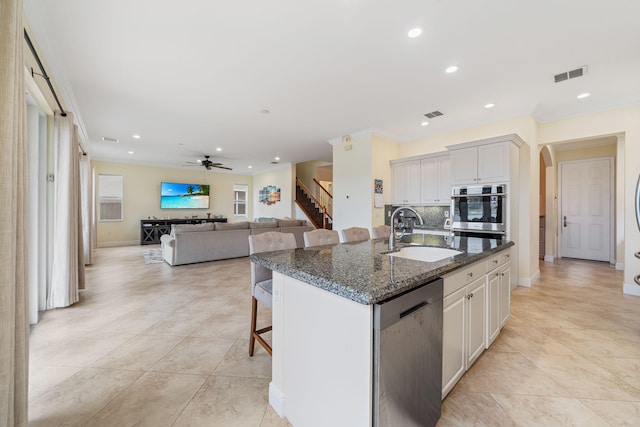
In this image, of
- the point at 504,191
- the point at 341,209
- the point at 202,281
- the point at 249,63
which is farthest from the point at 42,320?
the point at 504,191

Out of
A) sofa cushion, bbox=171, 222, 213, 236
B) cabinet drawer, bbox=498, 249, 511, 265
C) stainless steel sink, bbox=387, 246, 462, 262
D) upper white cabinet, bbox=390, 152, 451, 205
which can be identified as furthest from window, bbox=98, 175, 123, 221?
cabinet drawer, bbox=498, 249, 511, 265

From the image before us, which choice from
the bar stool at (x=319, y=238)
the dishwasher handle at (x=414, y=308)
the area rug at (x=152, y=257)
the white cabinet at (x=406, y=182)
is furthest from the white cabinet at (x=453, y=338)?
the area rug at (x=152, y=257)

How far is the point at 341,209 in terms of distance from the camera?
5922mm

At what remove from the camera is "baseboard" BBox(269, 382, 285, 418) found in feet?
4.99

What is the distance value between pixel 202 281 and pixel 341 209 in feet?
10.3

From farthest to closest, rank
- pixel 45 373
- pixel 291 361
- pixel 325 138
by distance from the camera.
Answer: pixel 325 138 < pixel 45 373 < pixel 291 361

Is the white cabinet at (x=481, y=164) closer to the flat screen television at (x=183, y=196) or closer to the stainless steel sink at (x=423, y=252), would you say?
the stainless steel sink at (x=423, y=252)

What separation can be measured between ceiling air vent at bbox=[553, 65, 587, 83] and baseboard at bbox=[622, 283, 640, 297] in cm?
300

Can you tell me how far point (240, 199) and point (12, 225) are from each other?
10.3m

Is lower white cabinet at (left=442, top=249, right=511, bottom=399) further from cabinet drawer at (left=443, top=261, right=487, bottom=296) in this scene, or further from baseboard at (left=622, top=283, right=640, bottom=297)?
baseboard at (left=622, top=283, right=640, bottom=297)

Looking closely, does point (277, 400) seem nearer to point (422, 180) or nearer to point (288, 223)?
point (422, 180)

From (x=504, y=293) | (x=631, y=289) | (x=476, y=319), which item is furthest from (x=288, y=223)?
(x=631, y=289)

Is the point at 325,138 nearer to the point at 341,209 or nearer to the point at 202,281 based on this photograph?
the point at 341,209

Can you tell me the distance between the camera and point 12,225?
1.12 metres
